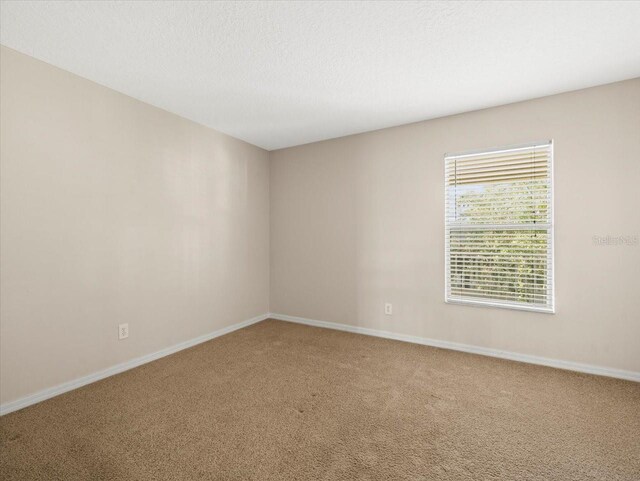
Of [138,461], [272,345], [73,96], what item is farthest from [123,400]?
[73,96]

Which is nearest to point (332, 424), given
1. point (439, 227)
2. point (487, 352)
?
point (487, 352)

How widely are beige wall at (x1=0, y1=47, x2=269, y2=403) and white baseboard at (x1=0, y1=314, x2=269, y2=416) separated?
48mm

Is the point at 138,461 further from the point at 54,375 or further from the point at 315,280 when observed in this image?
the point at 315,280

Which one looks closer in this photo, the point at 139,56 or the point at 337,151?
the point at 139,56

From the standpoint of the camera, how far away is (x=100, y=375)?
265 centimetres

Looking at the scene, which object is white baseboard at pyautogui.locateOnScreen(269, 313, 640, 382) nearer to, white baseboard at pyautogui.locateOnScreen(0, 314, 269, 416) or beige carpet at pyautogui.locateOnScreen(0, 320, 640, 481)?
beige carpet at pyautogui.locateOnScreen(0, 320, 640, 481)

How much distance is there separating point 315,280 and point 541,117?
3.03m

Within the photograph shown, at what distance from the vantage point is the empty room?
1821 millimetres

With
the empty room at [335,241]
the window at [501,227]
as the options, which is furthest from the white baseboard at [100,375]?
the window at [501,227]

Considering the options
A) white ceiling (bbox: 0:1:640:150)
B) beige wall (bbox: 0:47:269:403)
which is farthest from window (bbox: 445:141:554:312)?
beige wall (bbox: 0:47:269:403)

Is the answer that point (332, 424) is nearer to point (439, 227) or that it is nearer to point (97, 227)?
point (439, 227)

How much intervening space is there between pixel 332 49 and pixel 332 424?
2.51 metres

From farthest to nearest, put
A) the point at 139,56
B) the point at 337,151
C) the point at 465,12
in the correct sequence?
1. the point at 337,151
2. the point at 139,56
3. the point at 465,12

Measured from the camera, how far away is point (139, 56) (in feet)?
7.43
